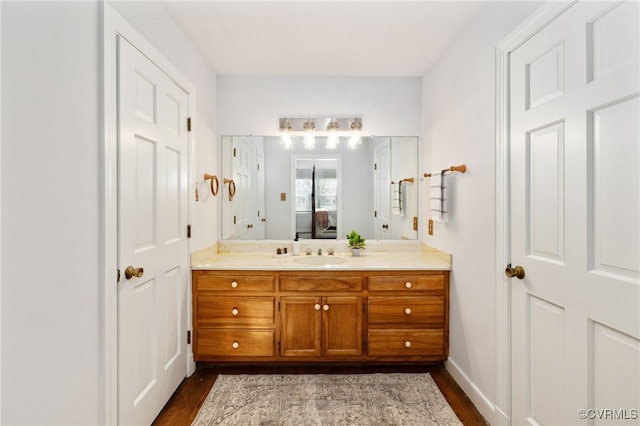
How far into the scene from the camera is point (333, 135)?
9.46ft

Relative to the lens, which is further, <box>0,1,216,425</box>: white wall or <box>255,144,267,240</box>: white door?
<box>255,144,267,240</box>: white door

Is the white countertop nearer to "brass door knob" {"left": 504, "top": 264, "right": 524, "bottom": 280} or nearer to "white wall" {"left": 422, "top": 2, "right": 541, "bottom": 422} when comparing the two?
"white wall" {"left": 422, "top": 2, "right": 541, "bottom": 422}

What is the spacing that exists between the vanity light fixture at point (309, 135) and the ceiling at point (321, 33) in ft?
1.40

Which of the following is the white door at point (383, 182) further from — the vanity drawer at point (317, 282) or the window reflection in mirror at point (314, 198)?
the vanity drawer at point (317, 282)

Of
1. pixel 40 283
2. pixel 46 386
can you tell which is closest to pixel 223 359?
pixel 46 386

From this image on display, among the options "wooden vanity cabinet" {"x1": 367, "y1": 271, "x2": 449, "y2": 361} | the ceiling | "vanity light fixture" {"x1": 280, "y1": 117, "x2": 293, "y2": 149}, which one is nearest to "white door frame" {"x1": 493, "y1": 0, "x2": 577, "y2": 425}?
the ceiling

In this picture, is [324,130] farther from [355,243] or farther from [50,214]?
[50,214]

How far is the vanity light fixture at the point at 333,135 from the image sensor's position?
288 cm

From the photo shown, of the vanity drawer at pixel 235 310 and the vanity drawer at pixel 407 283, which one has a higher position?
the vanity drawer at pixel 407 283

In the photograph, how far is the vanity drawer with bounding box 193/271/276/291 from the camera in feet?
7.65

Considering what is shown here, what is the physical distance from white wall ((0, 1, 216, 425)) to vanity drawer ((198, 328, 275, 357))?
97 centimetres

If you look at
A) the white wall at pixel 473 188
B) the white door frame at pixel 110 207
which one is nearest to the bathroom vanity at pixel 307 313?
the white wall at pixel 473 188

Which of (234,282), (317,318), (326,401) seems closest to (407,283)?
(317,318)

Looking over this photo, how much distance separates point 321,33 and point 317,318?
1.95m
